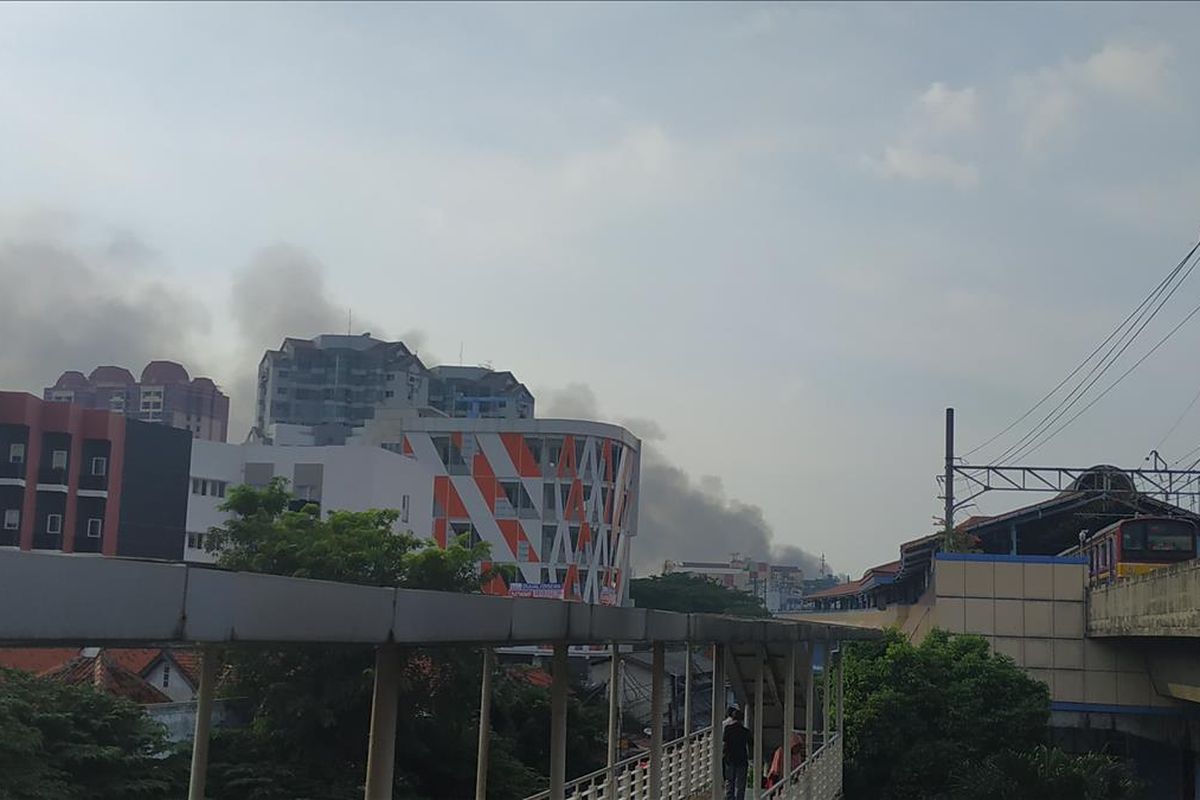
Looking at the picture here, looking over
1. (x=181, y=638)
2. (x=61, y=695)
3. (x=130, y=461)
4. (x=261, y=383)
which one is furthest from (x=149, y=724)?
(x=261, y=383)

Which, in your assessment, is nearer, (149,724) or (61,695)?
(61,695)

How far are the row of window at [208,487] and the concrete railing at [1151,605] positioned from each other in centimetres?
3952

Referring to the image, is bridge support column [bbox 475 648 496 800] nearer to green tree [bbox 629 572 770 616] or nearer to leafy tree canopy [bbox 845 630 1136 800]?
leafy tree canopy [bbox 845 630 1136 800]

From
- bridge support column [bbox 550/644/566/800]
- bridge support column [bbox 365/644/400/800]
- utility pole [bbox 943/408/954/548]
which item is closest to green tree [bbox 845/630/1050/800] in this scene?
utility pole [bbox 943/408/954/548]

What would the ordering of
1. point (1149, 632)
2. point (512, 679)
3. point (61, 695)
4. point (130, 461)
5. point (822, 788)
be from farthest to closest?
point (130, 461) → point (512, 679) → point (1149, 632) → point (822, 788) → point (61, 695)

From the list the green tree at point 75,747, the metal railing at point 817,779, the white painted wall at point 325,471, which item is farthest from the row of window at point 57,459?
A: the green tree at point 75,747

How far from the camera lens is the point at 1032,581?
34312 mm

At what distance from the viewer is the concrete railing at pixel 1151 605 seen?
21.4m

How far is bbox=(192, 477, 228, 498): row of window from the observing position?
58.2 m

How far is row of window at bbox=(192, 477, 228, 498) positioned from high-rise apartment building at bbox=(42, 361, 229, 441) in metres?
53.3

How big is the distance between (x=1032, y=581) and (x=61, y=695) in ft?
89.3

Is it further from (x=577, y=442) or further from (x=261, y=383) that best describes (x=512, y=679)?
(x=261, y=383)

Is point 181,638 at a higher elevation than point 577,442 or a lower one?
lower

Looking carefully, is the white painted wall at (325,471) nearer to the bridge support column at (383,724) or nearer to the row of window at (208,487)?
the row of window at (208,487)
